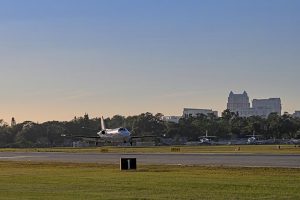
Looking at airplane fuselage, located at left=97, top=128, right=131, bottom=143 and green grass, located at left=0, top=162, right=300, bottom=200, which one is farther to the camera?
airplane fuselage, located at left=97, top=128, right=131, bottom=143

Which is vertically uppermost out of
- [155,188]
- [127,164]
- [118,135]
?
[118,135]

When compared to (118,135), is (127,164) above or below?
below

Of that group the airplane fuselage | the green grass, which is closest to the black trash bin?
the green grass

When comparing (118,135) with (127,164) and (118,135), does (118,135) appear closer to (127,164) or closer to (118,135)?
(118,135)

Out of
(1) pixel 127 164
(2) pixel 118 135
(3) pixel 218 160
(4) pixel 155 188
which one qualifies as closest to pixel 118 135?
(2) pixel 118 135

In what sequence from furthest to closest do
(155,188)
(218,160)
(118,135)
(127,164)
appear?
(118,135)
(218,160)
(127,164)
(155,188)

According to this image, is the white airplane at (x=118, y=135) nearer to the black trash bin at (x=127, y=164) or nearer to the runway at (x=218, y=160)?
the runway at (x=218, y=160)

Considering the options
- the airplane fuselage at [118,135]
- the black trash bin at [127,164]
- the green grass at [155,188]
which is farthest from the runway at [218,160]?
the airplane fuselage at [118,135]

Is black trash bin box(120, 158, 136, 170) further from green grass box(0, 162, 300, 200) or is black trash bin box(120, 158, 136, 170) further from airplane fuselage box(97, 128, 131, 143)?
airplane fuselage box(97, 128, 131, 143)

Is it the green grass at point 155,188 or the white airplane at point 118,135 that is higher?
the white airplane at point 118,135

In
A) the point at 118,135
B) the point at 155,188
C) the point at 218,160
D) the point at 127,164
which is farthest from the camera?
the point at 118,135

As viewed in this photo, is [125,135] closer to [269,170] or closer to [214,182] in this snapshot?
[269,170]

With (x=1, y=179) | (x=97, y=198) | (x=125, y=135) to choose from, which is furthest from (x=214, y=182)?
(x=125, y=135)

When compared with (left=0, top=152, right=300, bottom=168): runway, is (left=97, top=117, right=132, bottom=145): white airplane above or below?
above
